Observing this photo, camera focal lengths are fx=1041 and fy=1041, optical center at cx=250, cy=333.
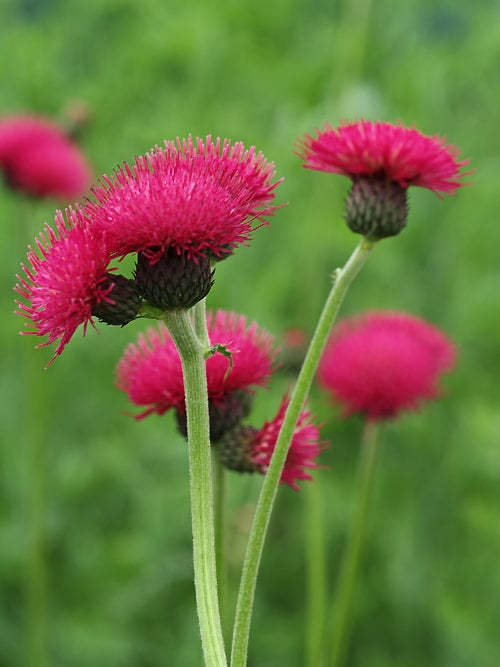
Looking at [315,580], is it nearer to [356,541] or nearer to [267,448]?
[356,541]

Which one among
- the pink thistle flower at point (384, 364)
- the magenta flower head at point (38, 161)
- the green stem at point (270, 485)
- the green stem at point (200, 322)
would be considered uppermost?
the magenta flower head at point (38, 161)

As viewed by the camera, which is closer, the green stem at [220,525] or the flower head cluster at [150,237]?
the flower head cluster at [150,237]

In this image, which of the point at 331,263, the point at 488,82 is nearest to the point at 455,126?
the point at 488,82

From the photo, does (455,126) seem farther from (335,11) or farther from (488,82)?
(335,11)

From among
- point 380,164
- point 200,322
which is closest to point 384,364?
point 380,164

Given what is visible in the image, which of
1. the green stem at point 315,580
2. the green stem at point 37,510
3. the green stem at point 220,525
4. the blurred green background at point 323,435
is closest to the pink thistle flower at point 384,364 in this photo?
the green stem at point 315,580

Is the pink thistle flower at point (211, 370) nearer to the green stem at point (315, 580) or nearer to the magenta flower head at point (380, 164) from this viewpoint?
the magenta flower head at point (380, 164)
